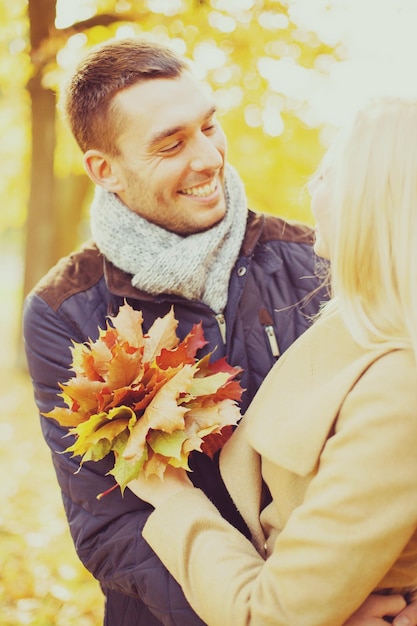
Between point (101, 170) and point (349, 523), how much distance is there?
186 centimetres

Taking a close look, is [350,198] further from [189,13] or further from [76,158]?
[76,158]

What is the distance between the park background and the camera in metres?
5.22

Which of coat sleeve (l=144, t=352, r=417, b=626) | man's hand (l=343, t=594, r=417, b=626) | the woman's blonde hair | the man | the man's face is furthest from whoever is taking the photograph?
the man's face

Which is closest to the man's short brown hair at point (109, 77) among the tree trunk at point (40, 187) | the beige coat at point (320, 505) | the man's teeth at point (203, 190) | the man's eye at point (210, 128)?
the man's eye at point (210, 128)

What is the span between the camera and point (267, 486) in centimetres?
220

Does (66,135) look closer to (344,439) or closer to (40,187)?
(40,187)

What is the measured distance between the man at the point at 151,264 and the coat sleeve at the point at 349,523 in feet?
2.24

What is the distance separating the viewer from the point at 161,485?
2123 mm

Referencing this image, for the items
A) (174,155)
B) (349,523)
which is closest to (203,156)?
(174,155)

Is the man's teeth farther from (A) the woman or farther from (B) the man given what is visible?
(A) the woman

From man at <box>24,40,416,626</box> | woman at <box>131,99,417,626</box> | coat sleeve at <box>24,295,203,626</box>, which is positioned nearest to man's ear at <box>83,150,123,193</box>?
man at <box>24,40,416,626</box>

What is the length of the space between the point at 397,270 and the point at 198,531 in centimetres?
89

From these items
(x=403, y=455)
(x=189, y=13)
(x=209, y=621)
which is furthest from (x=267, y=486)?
(x=189, y=13)

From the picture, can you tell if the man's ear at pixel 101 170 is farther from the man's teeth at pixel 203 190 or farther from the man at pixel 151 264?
the man's teeth at pixel 203 190
